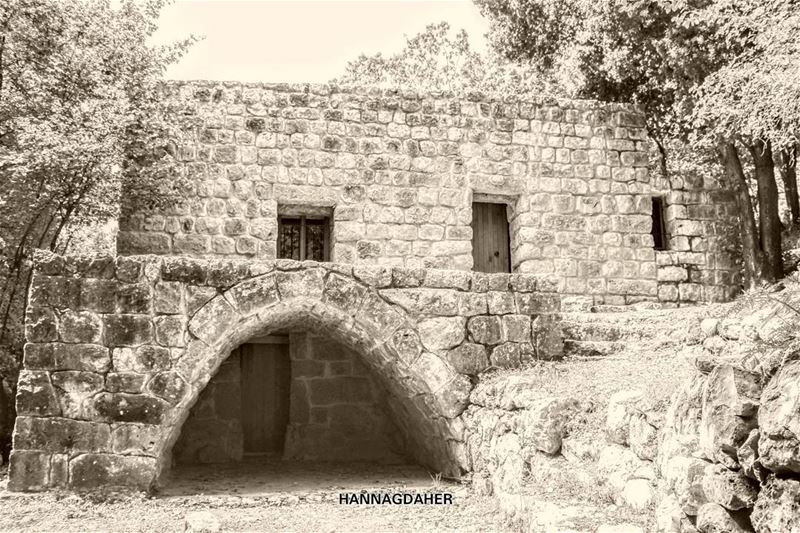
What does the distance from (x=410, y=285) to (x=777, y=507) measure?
4.03m

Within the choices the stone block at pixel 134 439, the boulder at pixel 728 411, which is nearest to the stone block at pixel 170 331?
the stone block at pixel 134 439

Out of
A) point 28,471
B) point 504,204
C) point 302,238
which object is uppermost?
point 504,204

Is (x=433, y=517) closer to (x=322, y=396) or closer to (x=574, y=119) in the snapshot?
(x=322, y=396)

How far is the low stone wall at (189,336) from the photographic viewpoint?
548 cm

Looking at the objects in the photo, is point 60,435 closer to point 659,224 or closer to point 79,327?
point 79,327

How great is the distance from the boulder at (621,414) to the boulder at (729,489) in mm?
1034

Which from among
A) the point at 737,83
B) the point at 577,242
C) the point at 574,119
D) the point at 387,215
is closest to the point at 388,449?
the point at 387,215

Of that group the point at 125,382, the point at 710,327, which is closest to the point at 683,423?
the point at 710,327

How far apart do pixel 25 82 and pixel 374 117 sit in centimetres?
414

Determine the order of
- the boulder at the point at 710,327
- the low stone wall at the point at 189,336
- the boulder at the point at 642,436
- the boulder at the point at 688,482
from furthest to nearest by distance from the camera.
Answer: the low stone wall at the point at 189,336 → the boulder at the point at 710,327 → the boulder at the point at 642,436 → the boulder at the point at 688,482

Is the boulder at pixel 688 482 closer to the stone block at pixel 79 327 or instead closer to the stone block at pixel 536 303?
the stone block at pixel 536 303

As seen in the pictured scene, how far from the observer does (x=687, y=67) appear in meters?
9.70

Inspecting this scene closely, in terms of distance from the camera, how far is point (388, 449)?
27.9ft

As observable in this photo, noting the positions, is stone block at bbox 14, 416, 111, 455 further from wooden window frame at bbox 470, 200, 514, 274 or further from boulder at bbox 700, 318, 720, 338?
wooden window frame at bbox 470, 200, 514, 274
